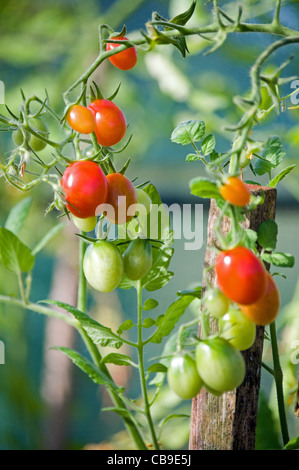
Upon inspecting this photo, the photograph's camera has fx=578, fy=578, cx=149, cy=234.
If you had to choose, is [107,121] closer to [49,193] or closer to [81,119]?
[81,119]

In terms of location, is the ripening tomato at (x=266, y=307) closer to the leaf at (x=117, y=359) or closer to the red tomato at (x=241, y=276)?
the red tomato at (x=241, y=276)

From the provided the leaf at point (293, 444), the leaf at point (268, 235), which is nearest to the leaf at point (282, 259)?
the leaf at point (268, 235)

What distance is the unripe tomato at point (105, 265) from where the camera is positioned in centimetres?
30

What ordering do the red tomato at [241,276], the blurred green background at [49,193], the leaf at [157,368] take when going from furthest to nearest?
the blurred green background at [49,193] → the leaf at [157,368] → the red tomato at [241,276]

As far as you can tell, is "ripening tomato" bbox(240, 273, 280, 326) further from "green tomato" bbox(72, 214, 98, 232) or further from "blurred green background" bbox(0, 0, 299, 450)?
"blurred green background" bbox(0, 0, 299, 450)

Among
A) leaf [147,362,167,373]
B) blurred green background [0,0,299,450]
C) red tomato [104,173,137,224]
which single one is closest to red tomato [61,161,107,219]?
red tomato [104,173,137,224]

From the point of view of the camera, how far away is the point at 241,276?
24cm

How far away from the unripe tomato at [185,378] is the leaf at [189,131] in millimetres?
146

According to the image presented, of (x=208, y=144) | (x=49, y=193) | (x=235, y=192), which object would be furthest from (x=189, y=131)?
(x=49, y=193)

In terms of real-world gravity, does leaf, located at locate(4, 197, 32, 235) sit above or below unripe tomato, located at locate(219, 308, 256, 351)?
above

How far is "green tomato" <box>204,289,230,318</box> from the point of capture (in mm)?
250

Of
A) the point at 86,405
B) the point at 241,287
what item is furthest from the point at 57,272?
the point at 241,287

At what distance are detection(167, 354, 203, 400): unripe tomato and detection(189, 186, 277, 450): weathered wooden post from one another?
0.06 metres
